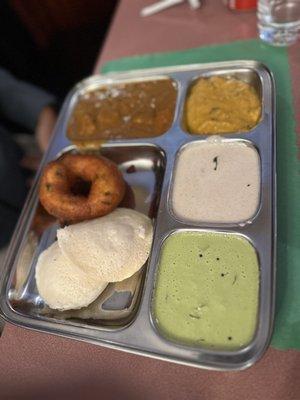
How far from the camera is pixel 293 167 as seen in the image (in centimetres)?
136

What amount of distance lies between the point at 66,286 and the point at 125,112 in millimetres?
839

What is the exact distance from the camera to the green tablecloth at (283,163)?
Result: 3.51ft

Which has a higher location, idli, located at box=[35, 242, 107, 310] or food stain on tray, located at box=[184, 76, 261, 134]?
food stain on tray, located at box=[184, 76, 261, 134]

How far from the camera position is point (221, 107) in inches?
60.6

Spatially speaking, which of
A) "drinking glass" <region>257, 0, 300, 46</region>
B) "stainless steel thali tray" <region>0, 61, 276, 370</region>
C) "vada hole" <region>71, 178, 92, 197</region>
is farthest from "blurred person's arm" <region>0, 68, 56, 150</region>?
"drinking glass" <region>257, 0, 300, 46</region>

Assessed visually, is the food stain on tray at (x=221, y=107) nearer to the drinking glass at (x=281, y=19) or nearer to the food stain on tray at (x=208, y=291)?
the drinking glass at (x=281, y=19)

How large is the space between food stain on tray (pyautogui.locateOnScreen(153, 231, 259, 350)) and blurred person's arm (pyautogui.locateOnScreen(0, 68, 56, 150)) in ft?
4.38

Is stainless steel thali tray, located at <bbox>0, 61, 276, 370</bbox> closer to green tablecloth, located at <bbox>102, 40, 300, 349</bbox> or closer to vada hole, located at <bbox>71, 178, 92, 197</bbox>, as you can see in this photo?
green tablecloth, located at <bbox>102, 40, 300, 349</bbox>

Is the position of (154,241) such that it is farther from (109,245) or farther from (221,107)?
(221,107)

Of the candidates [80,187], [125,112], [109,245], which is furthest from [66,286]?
[125,112]

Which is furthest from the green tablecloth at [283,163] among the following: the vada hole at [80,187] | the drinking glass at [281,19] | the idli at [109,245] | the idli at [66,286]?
the vada hole at [80,187]

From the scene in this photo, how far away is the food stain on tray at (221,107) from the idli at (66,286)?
718 millimetres

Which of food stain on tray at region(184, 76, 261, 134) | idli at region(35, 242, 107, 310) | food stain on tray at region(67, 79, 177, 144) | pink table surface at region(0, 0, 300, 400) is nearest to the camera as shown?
pink table surface at region(0, 0, 300, 400)

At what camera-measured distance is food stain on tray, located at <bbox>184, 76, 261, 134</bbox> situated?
1.48m
